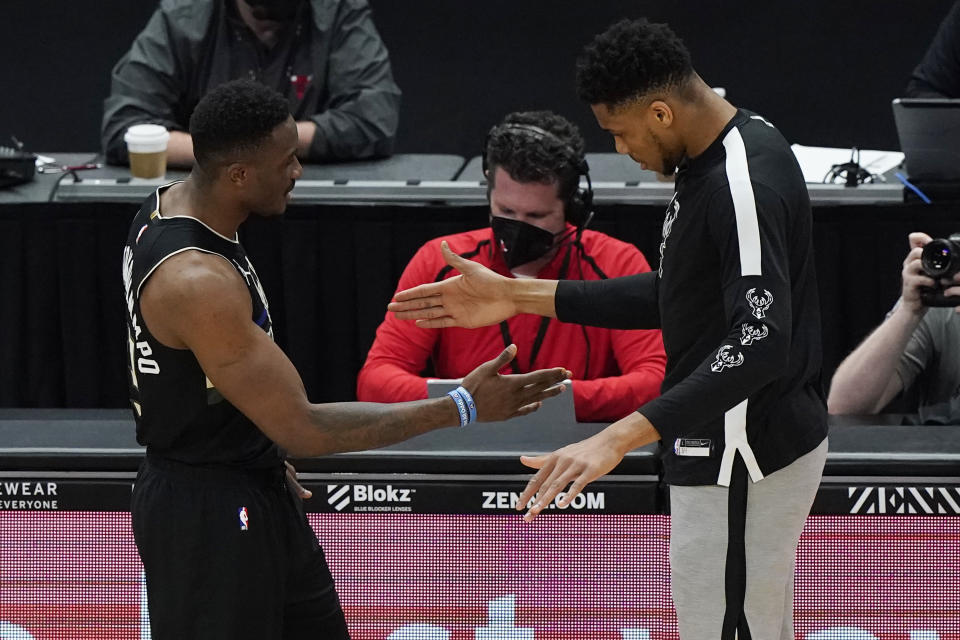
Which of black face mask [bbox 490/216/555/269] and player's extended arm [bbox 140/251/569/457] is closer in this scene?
player's extended arm [bbox 140/251/569/457]

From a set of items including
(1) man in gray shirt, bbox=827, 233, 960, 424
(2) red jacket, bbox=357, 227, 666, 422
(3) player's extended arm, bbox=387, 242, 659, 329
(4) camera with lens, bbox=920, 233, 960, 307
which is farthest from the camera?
(2) red jacket, bbox=357, 227, 666, 422

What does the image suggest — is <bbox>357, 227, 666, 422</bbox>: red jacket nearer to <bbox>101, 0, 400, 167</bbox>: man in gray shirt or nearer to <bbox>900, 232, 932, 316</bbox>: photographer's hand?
<bbox>900, 232, 932, 316</bbox>: photographer's hand

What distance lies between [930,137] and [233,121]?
259 centimetres

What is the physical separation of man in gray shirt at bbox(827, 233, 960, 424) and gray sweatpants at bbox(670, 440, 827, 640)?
108 cm

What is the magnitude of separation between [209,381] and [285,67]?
278cm

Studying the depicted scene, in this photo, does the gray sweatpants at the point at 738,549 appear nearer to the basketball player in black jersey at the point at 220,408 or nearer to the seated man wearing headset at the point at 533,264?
the basketball player in black jersey at the point at 220,408

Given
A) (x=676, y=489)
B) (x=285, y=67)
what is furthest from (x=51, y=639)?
(x=285, y=67)

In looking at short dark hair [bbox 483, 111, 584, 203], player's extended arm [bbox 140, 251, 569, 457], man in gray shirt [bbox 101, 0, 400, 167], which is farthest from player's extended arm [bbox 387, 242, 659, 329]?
man in gray shirt [bbox 101, 0, 400, 167]

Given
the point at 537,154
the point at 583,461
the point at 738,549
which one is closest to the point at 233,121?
the point at 583,461

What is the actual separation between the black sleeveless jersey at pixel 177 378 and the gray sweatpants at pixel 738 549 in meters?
0.82

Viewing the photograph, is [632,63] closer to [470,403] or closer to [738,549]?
[470,403]

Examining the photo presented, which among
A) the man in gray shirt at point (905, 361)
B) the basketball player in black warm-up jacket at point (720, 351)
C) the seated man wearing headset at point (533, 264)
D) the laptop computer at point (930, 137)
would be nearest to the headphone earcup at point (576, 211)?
the seated man wearing headset at point (533, 264)

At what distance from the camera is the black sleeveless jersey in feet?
8.20

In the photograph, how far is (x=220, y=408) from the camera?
8.39 ft
